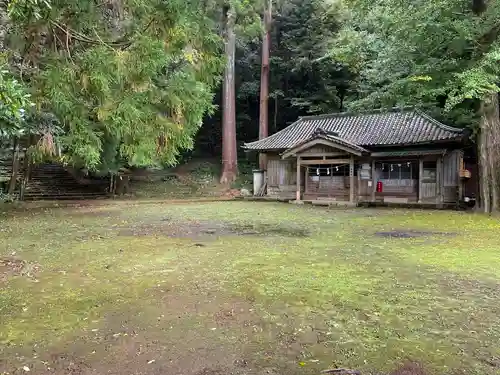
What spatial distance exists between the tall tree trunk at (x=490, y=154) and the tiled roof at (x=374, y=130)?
209 centimetres

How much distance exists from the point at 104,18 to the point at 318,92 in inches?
878

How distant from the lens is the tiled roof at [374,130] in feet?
53.1

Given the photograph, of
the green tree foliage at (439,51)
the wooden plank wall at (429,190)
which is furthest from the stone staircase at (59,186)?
the wooden plank wall at (429,190)

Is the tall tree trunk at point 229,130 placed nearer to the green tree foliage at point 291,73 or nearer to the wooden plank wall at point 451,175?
the green tree foliage at point 291,73

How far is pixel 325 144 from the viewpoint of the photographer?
1784cm

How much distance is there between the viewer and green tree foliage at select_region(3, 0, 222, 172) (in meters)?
4.09

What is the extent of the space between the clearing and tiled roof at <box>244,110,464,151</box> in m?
8.04

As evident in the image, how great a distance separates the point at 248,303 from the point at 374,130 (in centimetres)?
1566

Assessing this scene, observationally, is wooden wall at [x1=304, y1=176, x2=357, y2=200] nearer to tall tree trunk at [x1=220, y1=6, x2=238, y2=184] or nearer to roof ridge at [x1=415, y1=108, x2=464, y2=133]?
roof ridge at [x1=415, y1=108, x2=464, y2=133]

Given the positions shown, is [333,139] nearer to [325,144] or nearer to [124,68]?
[325,144]

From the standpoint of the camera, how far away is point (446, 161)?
632 inches

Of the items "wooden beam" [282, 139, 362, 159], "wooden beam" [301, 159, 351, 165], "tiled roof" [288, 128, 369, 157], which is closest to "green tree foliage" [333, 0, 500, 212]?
"tiled roof" [288, 128, 369, 157]

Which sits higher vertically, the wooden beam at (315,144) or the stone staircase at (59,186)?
the wooden beam at (315,144)

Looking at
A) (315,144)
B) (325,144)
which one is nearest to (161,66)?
(325,144)
